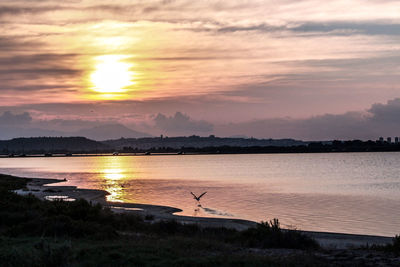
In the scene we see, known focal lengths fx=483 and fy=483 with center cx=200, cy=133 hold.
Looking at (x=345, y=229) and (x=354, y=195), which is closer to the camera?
(x=345, y=229)

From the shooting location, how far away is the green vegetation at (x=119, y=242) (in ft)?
42.8

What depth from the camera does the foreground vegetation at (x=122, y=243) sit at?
13055 millimetres

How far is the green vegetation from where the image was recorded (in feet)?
42.8

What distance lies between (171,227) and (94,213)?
11.5 ft

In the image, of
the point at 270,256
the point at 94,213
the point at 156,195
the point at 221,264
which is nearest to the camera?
the point at 221,264

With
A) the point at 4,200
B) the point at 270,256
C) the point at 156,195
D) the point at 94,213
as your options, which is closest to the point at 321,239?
the point at 270,256

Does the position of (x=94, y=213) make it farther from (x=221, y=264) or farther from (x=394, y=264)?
(x=394, y=264)

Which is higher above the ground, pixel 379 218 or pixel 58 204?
pixel 58 204

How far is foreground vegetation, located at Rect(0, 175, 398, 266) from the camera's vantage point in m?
13.1

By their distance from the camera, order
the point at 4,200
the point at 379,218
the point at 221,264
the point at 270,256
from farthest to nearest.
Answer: the point at 379,218 → the point at 4,200 → the point at 270,256 → the point at 221,264

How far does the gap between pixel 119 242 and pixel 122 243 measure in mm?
491

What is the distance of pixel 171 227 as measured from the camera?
21.9m

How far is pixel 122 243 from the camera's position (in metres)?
16.0

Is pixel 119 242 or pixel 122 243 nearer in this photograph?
pixel 122 243
